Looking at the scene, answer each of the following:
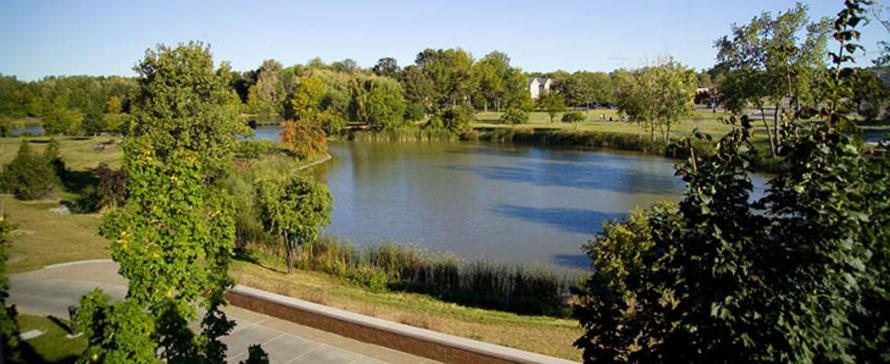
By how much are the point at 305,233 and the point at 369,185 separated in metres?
16.3

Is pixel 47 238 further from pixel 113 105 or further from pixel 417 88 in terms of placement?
pixel 113 105

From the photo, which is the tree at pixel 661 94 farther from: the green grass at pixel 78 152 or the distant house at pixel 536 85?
the distant house at pixel 536 85

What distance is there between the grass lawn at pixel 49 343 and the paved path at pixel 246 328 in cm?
55

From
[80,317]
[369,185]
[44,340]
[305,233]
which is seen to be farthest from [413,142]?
[80,317]

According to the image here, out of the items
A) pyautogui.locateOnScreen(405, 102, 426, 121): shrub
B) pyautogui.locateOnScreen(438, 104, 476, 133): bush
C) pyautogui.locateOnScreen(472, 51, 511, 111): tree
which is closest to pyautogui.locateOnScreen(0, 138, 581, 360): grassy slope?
pyautogui.locateOnScreen(438, 104, 476, 133): bush

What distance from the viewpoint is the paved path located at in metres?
9.34

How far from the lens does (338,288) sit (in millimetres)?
14125

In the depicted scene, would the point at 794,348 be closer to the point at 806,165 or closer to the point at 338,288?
the point at 806,165

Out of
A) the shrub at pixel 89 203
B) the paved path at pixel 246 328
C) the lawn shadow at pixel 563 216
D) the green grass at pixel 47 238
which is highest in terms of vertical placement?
the shrub at pixel 89 203

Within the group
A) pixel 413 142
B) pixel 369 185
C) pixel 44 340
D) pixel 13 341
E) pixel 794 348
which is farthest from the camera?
pixel 413 142

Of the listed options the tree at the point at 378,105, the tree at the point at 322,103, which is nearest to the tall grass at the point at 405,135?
the tree at the point at 378,105

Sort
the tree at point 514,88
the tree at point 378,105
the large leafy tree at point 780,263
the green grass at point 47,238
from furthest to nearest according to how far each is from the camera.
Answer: the tree at point 514,88 < the tree at point 378,105 < the green grass at point 47,238 < the large leafy tree at point 780,263

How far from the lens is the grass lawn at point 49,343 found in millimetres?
9188

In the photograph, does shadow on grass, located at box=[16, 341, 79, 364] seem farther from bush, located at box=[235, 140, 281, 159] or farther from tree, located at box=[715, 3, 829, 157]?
tree, located at box=[715, 3, 829, 157]
